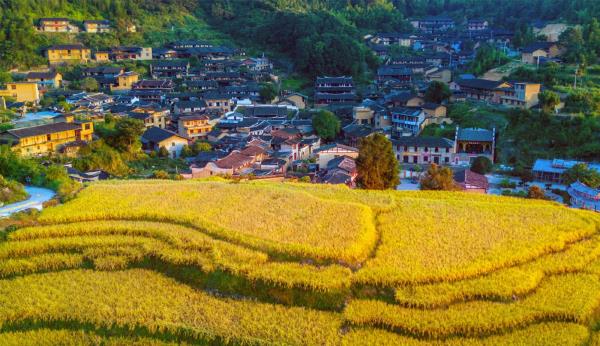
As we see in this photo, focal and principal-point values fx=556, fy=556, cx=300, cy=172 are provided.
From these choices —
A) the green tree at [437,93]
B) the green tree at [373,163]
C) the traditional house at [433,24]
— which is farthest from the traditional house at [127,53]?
the green tree at [373,163]

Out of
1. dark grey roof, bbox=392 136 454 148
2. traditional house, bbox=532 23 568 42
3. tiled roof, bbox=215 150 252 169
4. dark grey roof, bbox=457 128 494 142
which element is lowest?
tiled roof, bbox=215 150 252 169

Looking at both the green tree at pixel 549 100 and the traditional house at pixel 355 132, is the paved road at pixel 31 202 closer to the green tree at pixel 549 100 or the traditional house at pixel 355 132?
the traditional house at pixel 355 132

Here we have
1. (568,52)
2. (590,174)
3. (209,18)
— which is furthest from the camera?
(209,18)

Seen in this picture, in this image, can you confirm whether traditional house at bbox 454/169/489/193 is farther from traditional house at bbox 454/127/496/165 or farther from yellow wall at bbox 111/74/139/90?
yellow wall at bbox 111/74/139/90

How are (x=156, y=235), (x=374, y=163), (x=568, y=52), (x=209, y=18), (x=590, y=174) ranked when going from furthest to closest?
1. (x=209, y=18)
2. (x=568, y=52)
3. (x=590, y=174)
4. (x=374, y=163)
5. (x=156, y=235)

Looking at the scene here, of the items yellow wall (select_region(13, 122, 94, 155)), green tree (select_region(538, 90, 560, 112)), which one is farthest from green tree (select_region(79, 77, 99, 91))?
green tree (select_region(538, 90, 560, 112))

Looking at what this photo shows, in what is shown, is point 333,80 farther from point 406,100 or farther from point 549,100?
point 549,100

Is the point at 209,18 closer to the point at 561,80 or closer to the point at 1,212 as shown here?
the point at 561,80

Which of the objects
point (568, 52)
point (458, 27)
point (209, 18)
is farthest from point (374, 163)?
point (209, 18)
